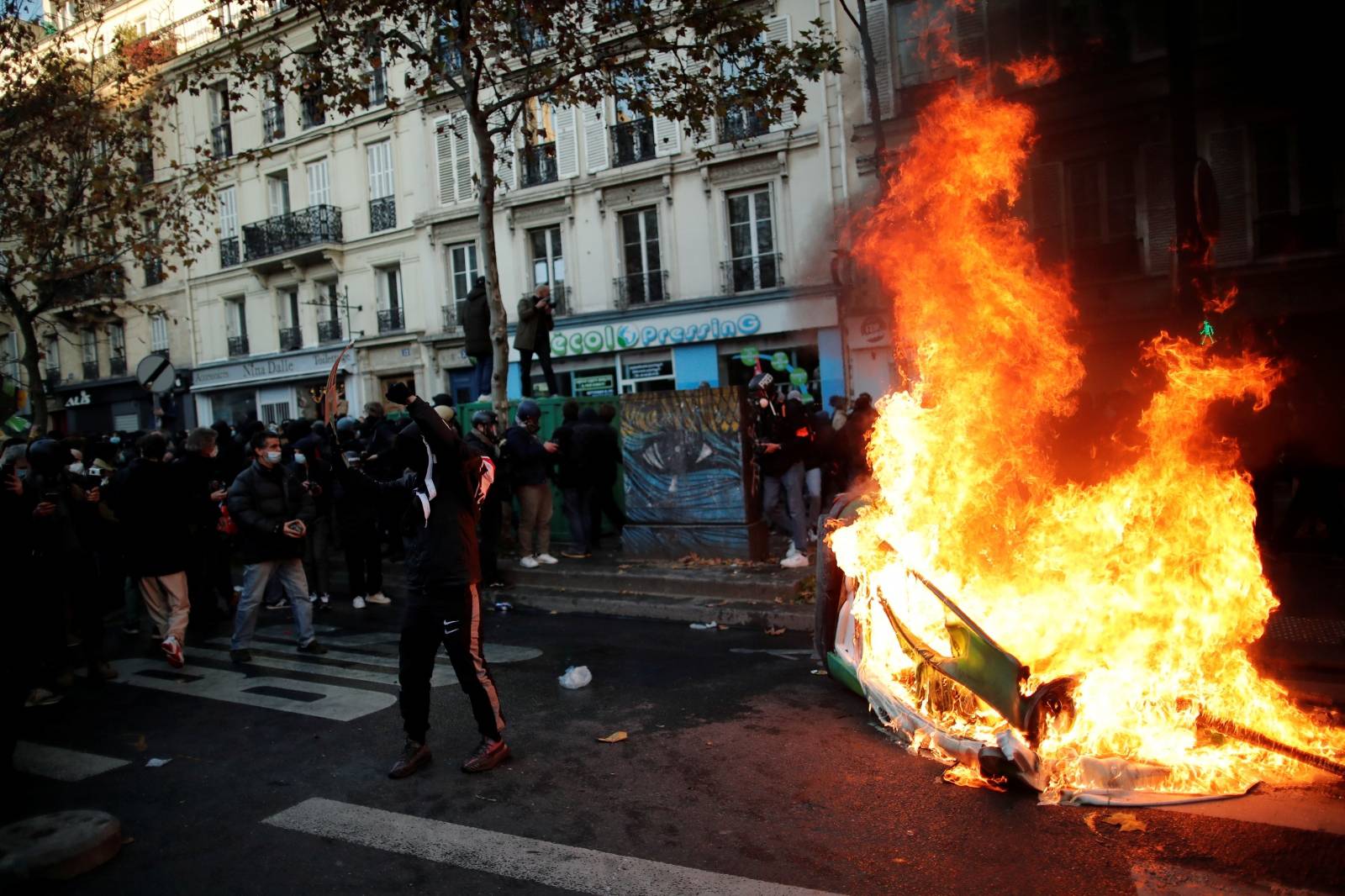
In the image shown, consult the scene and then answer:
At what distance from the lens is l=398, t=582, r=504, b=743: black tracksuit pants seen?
16.1 feet

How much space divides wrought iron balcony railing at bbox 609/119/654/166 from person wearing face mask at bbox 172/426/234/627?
50.2 ft

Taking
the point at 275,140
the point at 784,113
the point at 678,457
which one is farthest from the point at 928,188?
the point at 275,140

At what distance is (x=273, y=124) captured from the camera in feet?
96.4

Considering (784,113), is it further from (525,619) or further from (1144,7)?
(525,619)

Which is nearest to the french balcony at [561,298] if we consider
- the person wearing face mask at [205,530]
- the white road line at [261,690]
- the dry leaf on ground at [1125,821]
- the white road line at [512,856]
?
the person wearing face mask at [205,530]

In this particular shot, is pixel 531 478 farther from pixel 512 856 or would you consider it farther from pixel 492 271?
pixel 512 856

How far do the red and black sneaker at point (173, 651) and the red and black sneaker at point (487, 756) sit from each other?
12.2ft

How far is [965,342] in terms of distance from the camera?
628cm

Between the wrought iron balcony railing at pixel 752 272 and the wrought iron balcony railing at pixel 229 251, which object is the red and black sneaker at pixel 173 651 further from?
the wrought iron balcony railing at pixel 229 251

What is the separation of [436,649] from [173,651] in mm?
3805

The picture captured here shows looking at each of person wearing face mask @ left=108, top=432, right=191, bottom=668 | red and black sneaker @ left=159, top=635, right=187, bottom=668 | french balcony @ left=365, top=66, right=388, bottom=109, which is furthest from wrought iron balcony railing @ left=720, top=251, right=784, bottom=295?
red and black sneaker @ left=159, top=635, right=187, bottom=668

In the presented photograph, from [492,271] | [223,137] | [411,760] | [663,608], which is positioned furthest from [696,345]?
[223,137]

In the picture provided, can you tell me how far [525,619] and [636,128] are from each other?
16.9 metres

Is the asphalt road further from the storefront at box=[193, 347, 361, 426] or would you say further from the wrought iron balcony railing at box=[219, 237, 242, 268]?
the wrought iron balcony railing at box=[219, 237, 242, 268]
